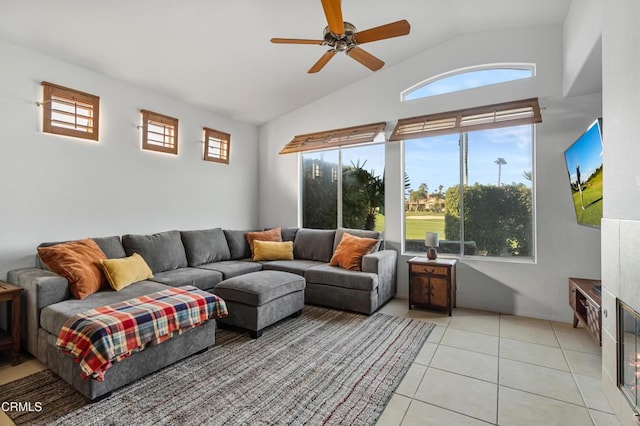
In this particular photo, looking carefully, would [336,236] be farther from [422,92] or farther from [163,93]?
[163,93]

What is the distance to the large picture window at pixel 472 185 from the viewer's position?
12.3 feet

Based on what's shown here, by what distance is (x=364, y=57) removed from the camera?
9.63ft

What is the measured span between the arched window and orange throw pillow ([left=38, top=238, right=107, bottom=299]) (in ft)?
14.2

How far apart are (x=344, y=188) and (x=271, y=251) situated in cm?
158

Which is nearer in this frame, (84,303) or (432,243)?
(84,303)

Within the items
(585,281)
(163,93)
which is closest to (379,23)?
(163,93)

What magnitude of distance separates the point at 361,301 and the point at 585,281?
2.26 m

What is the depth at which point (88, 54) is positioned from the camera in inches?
127

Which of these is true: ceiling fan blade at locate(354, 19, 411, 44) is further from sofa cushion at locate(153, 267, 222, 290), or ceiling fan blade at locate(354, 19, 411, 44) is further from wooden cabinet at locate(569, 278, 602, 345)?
sofa cushion at locate(153, 267, 222, 290)

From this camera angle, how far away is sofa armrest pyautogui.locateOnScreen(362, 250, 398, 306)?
3.80 metres

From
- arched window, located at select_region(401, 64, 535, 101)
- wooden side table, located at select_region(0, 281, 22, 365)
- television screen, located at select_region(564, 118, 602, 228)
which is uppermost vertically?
arched window, located at select_region(401, 64, 535, 101)

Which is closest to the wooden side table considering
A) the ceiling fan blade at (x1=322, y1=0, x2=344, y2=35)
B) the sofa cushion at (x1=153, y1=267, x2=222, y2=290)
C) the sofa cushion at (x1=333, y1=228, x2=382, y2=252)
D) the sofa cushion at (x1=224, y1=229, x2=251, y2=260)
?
the sofa cushion at (x1=153, y1=267, x2=222, y2=290)

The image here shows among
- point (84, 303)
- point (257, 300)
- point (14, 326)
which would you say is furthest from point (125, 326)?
point (14, 326)
